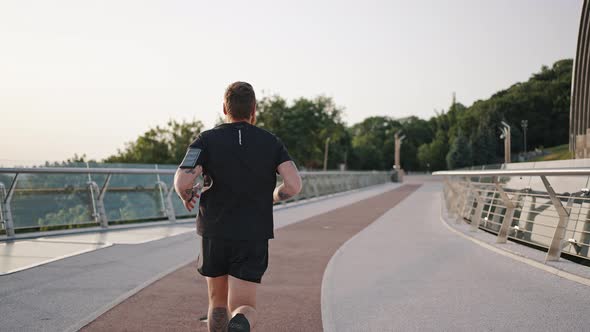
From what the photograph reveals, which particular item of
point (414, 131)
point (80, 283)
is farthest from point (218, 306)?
point (414, 131)

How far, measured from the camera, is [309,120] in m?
71.6

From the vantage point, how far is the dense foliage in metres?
55.8

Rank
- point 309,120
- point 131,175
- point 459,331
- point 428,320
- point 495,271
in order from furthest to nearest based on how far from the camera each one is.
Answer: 1. point 309,120
2. point 131,175
3. point 495,271
4. point 428,320
5. point 459,331

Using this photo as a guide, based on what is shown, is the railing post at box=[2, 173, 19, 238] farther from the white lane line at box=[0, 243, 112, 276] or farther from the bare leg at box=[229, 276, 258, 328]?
the bare leg at box=[229, 276, 258, 328]

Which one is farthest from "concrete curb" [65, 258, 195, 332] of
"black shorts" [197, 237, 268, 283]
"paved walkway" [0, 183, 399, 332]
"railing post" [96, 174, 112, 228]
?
"railing post" [96, 174, 112, 228]

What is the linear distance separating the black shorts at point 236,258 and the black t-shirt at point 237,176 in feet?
0.15

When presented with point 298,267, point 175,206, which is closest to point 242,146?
point 298,267

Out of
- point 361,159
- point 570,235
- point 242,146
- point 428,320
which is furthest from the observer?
point 361,159

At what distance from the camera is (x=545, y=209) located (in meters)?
7.85

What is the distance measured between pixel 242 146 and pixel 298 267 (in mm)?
4100

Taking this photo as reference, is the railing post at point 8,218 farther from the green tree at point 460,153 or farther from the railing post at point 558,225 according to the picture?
the green tree at point 460,153

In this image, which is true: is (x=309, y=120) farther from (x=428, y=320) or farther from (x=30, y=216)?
(x=428, y=320)

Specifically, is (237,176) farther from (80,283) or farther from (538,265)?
(538,265)

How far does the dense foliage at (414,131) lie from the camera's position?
5575 cm
